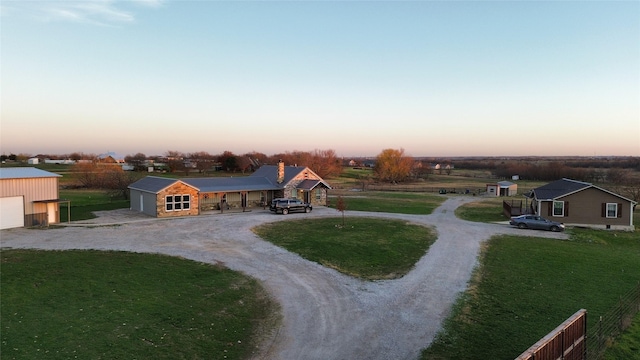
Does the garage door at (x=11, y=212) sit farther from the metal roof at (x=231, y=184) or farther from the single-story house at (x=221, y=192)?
the metal roof at (x=231, y=184)

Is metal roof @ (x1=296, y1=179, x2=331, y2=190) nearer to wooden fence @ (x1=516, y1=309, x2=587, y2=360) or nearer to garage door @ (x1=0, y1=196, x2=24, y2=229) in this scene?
garage door @ (x1=0, y1=196, x2=24, y2=229)

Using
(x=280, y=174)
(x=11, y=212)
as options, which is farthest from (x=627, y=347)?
(x=11, y=212)

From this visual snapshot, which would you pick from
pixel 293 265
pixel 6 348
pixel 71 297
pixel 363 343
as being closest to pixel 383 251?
pixel 293 265

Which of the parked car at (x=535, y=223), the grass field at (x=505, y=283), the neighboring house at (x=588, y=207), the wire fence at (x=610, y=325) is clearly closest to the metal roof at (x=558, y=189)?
the neighboring house at (x=588, y=207)

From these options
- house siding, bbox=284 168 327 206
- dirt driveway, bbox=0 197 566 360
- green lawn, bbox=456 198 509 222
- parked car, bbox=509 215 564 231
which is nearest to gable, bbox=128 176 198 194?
dirt driveway, bbox=0 197 566 360

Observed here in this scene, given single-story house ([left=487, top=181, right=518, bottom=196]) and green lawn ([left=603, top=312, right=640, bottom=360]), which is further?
single-story house ([left=487, top=181, right=518, bottom=196])

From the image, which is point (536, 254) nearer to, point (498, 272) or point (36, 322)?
point (498, 272)
